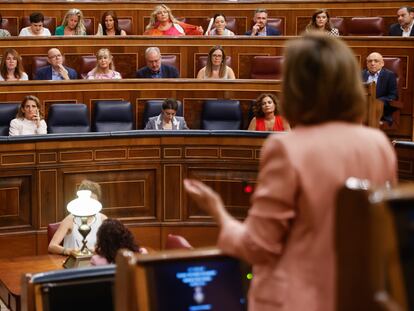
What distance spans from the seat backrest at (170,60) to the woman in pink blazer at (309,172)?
7.05 metres

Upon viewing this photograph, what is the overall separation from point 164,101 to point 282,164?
579 cm

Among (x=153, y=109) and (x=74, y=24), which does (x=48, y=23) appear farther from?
(x=153, y=109)

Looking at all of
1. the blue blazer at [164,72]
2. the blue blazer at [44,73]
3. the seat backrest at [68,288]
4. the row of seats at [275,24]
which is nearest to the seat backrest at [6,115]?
the blue blazer at [44,73]

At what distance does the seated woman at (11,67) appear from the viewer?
803 cm

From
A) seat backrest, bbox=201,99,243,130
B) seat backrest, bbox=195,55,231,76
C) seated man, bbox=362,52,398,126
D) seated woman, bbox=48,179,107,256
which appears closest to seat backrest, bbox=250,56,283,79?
seat backrest, bbox=195,55,231,76

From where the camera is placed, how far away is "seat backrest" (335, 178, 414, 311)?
1240mm

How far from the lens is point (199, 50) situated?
885 cm

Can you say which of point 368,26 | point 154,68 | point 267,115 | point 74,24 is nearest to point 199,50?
point 154,68

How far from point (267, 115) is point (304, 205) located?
5690mm

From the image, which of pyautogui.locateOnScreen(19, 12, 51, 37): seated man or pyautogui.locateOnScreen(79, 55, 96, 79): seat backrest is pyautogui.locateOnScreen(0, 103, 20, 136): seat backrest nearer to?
pyautogui.locateOnScreen(79, 55, 96, 79): seat backrest

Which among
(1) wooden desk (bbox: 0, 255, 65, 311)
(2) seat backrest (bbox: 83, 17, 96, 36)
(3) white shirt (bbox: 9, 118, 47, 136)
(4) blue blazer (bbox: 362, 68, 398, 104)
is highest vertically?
(2) seat backrest (bbox: 83, 17, 96, 36)

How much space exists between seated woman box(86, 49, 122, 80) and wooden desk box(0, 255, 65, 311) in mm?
3361

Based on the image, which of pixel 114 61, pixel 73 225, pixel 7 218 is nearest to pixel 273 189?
pixel 73 225

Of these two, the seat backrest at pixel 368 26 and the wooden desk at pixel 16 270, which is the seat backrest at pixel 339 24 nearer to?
the seat backrest at pixel 368 26
